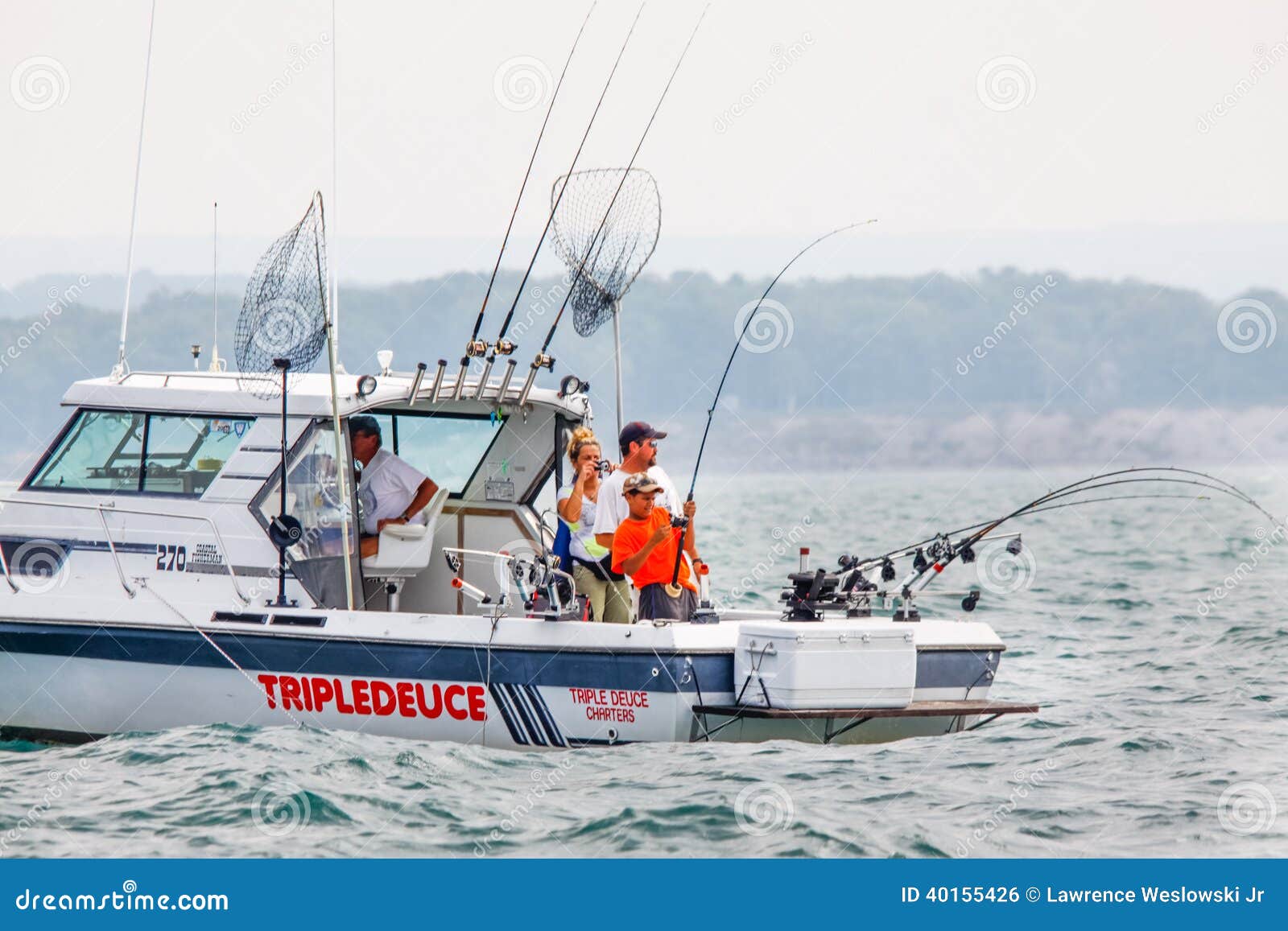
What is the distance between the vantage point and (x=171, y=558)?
10.6 m

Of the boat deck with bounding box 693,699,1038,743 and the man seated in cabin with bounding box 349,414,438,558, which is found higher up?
the man seated in cabin with bounding box 349,414,438,558

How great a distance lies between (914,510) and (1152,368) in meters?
112

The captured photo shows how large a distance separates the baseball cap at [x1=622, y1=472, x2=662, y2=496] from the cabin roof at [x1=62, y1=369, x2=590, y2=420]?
1772 mm

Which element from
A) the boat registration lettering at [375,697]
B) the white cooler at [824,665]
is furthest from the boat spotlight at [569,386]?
the white cooler at [824,665]

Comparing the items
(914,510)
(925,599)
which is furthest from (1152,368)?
(925,599)

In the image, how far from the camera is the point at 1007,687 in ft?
46.5

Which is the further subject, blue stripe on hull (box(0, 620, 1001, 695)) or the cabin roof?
the cabin roof

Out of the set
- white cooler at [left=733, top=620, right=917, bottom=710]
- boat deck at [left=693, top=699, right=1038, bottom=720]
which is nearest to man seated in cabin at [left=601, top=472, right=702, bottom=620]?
white cooler at [left=733, top=620, right=917, bottom=710]

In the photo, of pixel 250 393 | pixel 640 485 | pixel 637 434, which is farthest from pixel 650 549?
pixel 250 393

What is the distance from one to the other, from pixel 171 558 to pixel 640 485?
10.6 feet

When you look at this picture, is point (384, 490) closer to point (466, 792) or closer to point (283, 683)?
point (283, 683)

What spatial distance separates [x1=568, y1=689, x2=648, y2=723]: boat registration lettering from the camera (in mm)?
9680

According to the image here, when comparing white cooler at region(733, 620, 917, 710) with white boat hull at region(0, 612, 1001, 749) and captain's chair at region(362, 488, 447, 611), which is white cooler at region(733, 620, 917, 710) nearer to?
white boat hull at region(0, 612, 1001, 749)

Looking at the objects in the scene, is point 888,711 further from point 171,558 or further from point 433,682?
point 171,558
